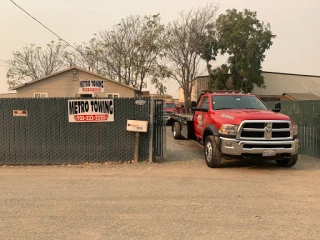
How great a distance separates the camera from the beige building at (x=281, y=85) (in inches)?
1631

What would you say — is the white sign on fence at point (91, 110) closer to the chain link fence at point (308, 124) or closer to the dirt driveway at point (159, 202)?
the dirt driveway at point (159, 202)

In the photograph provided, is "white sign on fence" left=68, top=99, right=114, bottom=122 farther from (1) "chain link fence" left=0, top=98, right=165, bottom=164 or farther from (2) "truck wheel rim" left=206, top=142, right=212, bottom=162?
(2) "truck wheel rim" left=206, top=142, right=212, bottom=162

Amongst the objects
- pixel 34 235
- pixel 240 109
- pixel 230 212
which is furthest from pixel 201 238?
pixel 240 109

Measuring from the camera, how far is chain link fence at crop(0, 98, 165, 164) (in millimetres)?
8391

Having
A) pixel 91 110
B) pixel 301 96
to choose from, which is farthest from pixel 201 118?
pixel 301 96

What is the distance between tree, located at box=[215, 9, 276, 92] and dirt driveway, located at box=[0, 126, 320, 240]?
30.7 metres

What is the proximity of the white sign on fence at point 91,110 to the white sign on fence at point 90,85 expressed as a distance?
48.7 feet

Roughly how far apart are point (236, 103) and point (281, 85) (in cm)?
3878

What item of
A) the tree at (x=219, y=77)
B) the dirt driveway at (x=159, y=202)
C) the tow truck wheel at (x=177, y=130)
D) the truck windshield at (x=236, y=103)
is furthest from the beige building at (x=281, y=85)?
the dirt driveway at (x=159, y=202)

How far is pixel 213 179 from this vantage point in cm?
689

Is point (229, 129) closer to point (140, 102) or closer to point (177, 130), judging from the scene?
point (140, 102)

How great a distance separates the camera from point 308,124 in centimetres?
1029

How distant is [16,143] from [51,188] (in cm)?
290

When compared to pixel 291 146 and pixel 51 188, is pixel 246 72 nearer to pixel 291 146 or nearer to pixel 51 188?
pixel 291 146
